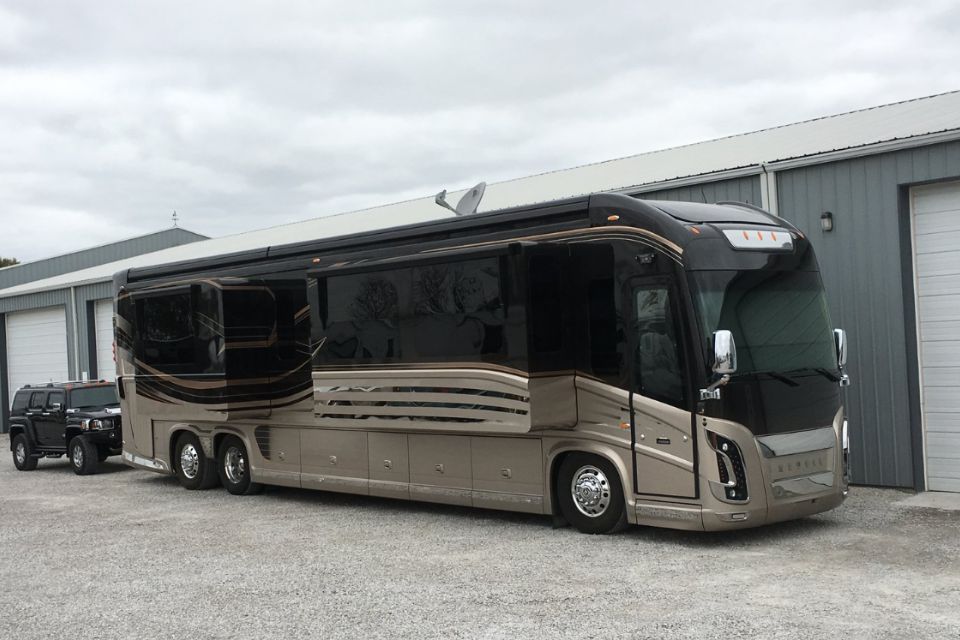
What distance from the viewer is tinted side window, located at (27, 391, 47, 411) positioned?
1892 cm

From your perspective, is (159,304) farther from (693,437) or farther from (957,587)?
(957,587)

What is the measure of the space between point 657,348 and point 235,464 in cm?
714

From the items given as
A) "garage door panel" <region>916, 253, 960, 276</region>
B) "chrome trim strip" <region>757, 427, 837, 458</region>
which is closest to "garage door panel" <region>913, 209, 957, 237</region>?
"garage door panel" <region>916, 253, 960, 276</region>

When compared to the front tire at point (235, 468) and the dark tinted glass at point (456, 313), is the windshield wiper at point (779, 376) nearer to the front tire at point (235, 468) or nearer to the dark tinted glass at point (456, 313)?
the dark tinted glass at point (456, 313)

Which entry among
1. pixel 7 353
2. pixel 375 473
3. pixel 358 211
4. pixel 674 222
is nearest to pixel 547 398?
pixel 674 222

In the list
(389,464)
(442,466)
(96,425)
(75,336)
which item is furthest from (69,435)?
(442,466)

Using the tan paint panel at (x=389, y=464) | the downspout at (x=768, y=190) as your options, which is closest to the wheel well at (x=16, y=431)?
the tan paint panel at (x=389, y=464)

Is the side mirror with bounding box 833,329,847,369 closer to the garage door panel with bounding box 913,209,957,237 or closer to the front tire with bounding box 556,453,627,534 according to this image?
the front tire with bounding box 556,453,627,534

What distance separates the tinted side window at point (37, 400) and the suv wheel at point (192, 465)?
205 inches

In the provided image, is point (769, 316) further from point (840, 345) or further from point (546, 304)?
point (546, 304)

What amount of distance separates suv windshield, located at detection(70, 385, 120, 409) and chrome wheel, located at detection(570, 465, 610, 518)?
11.3 meters

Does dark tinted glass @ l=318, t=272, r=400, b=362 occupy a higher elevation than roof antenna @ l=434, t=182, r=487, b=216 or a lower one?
lower

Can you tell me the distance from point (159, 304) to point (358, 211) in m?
12.2

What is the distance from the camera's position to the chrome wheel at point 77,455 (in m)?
17.7
